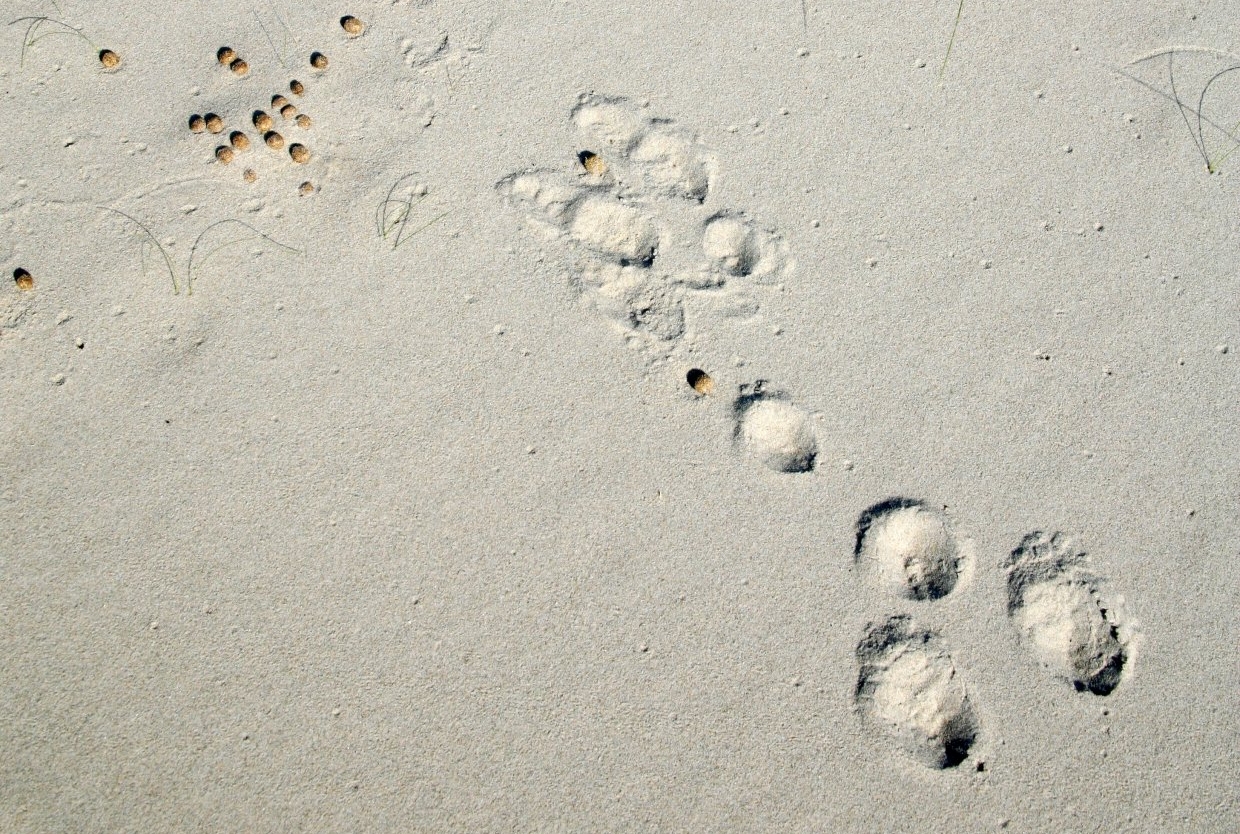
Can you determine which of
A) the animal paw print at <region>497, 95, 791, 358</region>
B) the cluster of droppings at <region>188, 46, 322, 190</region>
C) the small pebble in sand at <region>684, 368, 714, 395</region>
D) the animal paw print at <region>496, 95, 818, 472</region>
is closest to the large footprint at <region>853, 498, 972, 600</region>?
the animal paw print at <region>496, 95, 818, 472</region>

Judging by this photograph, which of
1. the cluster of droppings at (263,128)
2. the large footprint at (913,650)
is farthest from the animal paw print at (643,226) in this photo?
the large footprint at (913,650)

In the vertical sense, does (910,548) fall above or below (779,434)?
below

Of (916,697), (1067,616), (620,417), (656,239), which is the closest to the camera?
(916,697)

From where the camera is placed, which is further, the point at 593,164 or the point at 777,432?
the point at 593,164

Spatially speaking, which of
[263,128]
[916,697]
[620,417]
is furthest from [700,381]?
[263,128]

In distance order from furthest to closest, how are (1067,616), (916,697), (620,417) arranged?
(620,417), (1067,616), (916,697)

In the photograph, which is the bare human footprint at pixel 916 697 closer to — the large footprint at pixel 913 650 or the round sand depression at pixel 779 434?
the large footprint at pixel 913 650

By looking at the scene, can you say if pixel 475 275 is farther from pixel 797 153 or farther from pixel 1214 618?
pixel 1214 618

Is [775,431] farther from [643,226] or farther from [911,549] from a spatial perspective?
[643,226]
